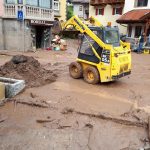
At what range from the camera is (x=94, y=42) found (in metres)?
9.96

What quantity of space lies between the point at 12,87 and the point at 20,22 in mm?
11253

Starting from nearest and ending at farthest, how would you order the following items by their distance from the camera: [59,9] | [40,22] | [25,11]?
1. [25,11]
2. [40,22]
3. [59,9]

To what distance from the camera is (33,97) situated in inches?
336

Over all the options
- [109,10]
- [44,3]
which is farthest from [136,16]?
[44,3]

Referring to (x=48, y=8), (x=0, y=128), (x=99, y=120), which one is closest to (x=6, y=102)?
(x=0, y=128)

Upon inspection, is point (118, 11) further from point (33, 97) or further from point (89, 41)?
point (33, 97)

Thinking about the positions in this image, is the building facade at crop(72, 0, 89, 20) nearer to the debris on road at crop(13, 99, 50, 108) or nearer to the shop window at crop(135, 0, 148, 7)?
the shop window at crop(135, 0, 148, 7)

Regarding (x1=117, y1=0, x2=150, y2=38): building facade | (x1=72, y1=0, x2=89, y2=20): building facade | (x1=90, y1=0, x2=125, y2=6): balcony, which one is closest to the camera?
(x1=117, y1=0, x2=150, y2=38): building facade

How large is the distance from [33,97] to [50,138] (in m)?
2.91

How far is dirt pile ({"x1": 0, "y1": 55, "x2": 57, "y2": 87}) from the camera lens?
1005cm

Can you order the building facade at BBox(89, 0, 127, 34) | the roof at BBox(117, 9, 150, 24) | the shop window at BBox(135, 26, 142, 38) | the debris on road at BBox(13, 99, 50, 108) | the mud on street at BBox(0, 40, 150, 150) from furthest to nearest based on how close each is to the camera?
the building facade at BBox(89, 0, 127, 34) → the shop window at BBox(135, 26, 142, 38) → the roof at BBox(117, 9, 150, 24) → the debris on road at BBox(13, 99, 50, 108) → the mud on street at BBox(0, 40, 150, 150)

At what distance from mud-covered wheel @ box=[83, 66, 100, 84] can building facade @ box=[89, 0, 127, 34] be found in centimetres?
1910

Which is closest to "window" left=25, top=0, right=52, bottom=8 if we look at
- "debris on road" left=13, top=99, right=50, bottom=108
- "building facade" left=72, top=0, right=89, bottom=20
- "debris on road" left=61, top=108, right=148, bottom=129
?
"debris on road" left=13, top=99, right=50, bottom=108

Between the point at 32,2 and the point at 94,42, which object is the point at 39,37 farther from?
the point at 94,42
